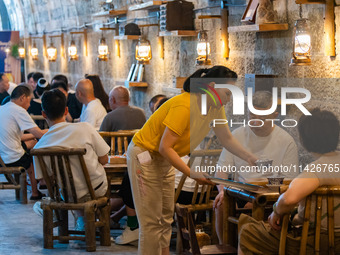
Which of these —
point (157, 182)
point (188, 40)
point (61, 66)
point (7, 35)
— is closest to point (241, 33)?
point (188, 40)

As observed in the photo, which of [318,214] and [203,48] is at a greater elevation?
[203,48]

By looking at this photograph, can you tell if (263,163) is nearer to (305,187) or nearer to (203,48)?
(305,187)

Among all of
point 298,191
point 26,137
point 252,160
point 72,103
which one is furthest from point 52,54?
point 298,191

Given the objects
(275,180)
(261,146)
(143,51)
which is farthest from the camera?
(143,51)

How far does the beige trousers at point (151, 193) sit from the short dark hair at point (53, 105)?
113 cm

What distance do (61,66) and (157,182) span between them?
10209 mm

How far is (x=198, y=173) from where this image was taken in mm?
3717

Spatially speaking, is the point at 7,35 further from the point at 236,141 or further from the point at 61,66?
the point at 236,141

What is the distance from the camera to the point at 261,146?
13.1ft

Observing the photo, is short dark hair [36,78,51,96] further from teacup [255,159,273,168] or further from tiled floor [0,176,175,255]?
teacup [255,159,273,168]

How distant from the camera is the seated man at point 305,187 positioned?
302 cm

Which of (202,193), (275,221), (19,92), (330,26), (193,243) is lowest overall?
(193,243)

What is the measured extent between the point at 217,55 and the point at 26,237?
242 centimetres

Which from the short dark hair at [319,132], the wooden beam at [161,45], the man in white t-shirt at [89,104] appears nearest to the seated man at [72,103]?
the wooden beam at [161,45]
